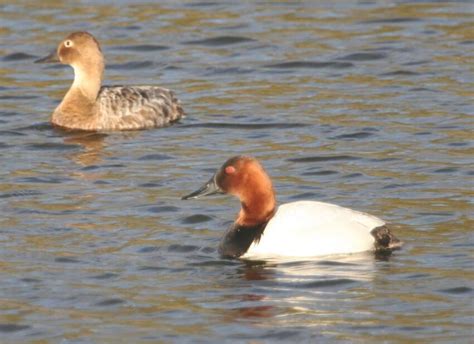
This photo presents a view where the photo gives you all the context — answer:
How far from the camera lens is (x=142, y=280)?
38.9 feet

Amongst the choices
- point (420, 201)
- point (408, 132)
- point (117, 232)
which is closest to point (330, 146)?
point (408, 132)

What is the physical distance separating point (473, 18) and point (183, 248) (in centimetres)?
1107

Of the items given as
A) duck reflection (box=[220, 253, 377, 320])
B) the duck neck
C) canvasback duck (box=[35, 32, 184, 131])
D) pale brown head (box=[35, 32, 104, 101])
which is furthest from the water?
A: pale brown head (box=[35, 32, 104, 101])

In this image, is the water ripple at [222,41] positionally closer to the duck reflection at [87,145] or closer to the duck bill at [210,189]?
the duck reflection at [87,145]

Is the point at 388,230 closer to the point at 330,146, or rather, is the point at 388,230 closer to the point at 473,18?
the point at 330,146

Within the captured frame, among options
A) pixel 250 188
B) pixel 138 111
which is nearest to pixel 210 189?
pixel 250 188

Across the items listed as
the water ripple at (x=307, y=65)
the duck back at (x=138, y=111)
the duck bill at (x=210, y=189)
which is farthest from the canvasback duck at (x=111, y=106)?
the duck bill at (x=210, y=189)

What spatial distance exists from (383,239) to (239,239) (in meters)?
1.14

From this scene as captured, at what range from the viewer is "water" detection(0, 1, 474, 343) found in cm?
1102

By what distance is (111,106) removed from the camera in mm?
18531

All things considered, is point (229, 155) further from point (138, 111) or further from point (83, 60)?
point (83, 60)

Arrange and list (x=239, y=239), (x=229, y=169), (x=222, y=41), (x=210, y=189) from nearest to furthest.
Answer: (x=239, y=239), (x=229, y=169), (x=210, y=189), (x=222, y=41)

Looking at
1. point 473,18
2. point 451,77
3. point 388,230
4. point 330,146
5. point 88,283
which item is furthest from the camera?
point 473,18

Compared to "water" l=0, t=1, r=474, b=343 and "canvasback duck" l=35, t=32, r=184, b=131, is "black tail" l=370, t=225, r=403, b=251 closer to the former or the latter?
"water" l=0, t=1, r=474, b=343
